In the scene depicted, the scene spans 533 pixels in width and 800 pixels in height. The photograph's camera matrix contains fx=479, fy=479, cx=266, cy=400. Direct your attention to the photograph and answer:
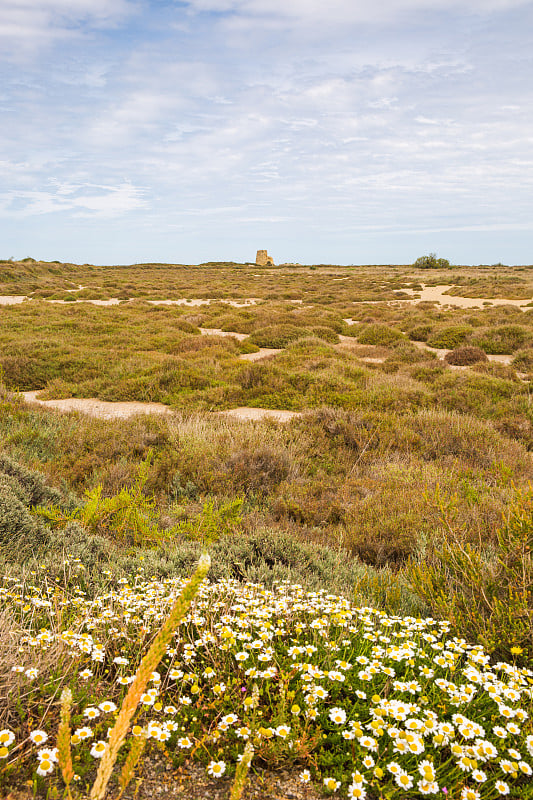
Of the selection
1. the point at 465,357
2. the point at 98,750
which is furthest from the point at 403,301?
the point at 98,750

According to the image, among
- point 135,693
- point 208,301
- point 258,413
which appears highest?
point 208,301

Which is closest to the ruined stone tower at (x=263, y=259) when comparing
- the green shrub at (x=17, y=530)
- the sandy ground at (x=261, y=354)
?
the sandy ground at (x=261, y=354)

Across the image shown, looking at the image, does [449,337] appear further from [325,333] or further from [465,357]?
[325,333]

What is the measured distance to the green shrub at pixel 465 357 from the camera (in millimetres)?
13898

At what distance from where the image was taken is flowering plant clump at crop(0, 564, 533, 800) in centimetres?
176

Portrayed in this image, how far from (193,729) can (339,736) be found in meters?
0.60

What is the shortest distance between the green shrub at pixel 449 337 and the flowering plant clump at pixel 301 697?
1515 cm

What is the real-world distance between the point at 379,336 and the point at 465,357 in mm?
4184

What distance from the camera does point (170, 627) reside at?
1065 millimetres

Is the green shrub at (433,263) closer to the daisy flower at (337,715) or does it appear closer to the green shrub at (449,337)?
the green shrub at (449,337)

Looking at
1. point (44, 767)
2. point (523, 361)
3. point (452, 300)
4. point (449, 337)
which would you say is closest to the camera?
point (44, 767)

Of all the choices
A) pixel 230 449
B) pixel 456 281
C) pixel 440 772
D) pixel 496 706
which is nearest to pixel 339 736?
pixel 440 772

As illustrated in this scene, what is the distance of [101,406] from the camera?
9.96 meters

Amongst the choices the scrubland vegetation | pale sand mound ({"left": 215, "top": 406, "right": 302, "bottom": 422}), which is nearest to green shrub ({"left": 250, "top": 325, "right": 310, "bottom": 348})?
the scrubland vegetation
